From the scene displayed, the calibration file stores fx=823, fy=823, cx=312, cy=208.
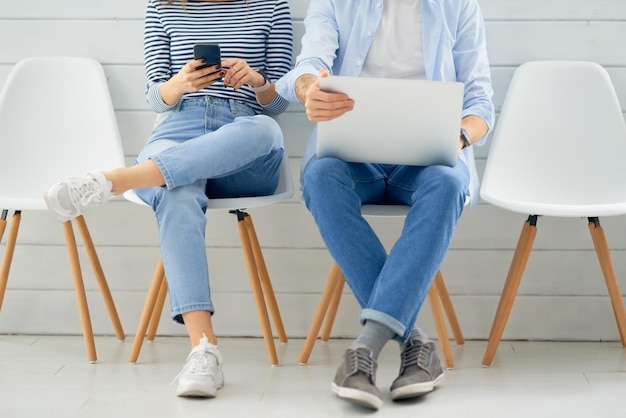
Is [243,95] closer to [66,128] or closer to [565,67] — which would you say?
[66,128]

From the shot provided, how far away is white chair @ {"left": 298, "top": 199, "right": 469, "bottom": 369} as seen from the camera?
184 centimetres

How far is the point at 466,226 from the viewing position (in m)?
2.30

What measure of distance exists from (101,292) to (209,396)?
652mm

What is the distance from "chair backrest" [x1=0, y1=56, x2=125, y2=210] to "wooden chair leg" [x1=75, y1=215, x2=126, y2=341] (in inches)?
7.5

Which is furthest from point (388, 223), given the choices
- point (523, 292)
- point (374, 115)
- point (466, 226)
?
point (374, 115)

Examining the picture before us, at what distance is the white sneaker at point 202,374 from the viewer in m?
1.66

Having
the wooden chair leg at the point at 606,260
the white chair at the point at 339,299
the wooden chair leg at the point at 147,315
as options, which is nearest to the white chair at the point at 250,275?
the wooden chair leg at the point at 147,315

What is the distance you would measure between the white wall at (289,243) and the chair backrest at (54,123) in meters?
0.07

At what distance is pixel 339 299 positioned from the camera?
215cm

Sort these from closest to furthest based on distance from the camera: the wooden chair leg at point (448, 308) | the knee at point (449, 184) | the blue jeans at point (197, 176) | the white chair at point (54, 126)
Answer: the knee at point (449, 184) < the blue jeans at point (197, 176) < the wooden chair leg at point (448, 308) < the white chair at point (54, 126)

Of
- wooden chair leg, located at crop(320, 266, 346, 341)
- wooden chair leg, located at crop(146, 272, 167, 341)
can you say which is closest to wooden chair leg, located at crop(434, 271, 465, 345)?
wooden chair leg, located at crop(320, 266, 346, 341)

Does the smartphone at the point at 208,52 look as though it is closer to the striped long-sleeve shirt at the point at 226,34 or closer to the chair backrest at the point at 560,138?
the striped long-sleeve shirt at the point at 226,34

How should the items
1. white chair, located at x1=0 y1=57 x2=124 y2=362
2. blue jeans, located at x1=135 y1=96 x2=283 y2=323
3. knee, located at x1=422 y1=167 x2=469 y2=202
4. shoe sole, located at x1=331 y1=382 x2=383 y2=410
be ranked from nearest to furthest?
1. shoe sole, located at x1=331 y1=382 x2=383 y2=410
2. knee, located at x1=422 y1=167 x2=469 y2=202
3. blue jeans, located at x1=135 y1=96 x2=283 y2=323
4. white chair, located at x1=0 y1=57 x2=124 y2=362

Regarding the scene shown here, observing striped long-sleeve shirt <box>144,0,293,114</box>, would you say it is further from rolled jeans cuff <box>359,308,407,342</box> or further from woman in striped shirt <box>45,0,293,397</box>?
rolled jeans cuff <box>359,308,407,342</box>
